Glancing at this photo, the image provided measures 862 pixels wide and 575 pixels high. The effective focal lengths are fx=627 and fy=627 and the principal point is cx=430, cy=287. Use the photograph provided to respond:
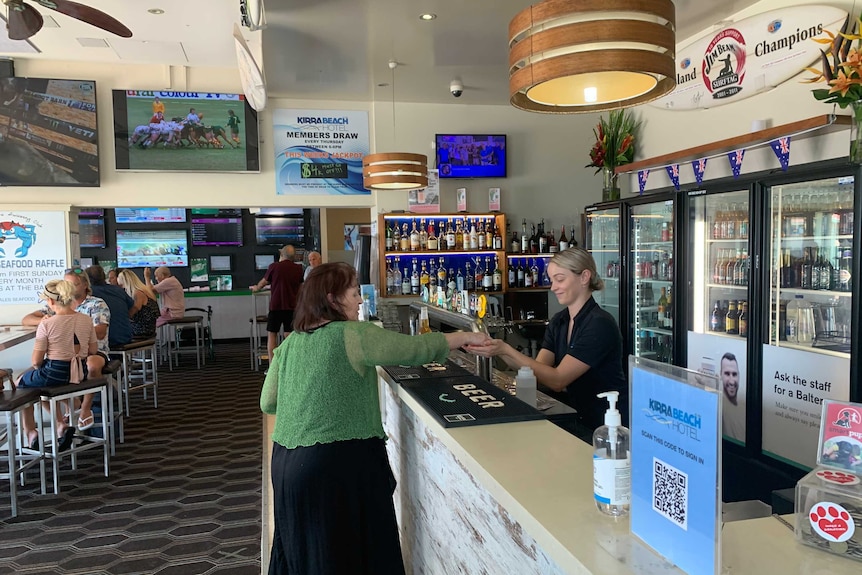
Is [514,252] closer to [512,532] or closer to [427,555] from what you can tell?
[427,555]

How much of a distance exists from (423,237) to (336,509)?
5.37 meters

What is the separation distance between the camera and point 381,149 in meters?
7.25

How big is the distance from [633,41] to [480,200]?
227 inches

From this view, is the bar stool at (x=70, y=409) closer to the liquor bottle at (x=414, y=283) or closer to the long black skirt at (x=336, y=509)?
the long black skirt at (x=336, y=509)

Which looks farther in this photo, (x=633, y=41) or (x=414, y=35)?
→ (x=414, y=35)

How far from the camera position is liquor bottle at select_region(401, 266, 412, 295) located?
7.35 m

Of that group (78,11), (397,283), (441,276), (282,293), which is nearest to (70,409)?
(78,11)

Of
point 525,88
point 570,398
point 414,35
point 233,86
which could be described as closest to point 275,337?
point 233,86

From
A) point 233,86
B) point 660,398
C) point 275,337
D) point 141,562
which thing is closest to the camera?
point 660,398

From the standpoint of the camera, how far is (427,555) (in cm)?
250

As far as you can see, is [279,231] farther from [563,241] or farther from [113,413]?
[113,413]

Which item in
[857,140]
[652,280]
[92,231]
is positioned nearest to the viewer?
[857,140]

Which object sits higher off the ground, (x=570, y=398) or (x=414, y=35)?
(x=414, y=35)

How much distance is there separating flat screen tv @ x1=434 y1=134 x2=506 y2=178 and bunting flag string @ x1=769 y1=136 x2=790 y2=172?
3704mm
